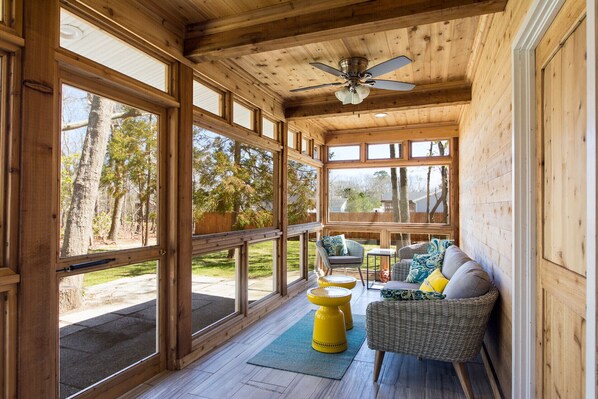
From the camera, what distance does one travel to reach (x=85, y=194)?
2.27 metres

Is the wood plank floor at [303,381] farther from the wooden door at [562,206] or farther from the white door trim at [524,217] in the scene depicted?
the wooden door at [562,206]

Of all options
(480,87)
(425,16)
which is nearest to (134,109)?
(425,16)

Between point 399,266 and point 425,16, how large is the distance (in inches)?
119

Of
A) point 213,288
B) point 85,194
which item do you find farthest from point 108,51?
point 213,288

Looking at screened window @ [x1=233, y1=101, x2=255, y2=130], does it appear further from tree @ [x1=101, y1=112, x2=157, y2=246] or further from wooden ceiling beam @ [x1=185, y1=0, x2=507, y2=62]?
tree @ [x1=101, y1=112, x2=157, y2=246]

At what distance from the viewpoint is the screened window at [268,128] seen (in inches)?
183

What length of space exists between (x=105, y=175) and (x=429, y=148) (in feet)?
17.3

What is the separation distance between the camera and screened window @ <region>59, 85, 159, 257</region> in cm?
217

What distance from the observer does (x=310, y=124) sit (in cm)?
600

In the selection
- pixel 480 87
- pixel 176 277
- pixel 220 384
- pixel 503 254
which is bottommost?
pixel 220 384

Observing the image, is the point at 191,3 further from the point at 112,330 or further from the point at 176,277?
the point at 112,330

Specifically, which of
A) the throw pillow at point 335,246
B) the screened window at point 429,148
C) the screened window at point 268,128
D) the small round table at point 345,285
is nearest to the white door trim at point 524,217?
the small round table at point 345,285

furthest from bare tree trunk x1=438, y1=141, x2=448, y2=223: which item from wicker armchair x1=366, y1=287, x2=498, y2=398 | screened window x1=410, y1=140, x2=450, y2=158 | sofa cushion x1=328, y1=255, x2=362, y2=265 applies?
wicker armchair x1=366, y1=287, x2=498, y2=398

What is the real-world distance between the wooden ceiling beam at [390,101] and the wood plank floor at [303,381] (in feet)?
9.30
